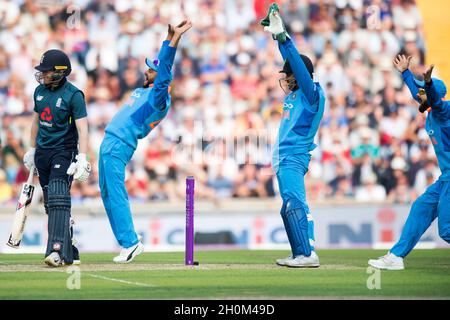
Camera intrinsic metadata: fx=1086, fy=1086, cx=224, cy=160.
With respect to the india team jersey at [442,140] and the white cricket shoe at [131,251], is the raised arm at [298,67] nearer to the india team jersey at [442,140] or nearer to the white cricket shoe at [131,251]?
the india team jersey at [442,140]

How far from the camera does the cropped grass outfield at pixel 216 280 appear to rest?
997 centimetres

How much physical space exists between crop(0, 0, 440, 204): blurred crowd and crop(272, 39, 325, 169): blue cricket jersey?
25.7ft

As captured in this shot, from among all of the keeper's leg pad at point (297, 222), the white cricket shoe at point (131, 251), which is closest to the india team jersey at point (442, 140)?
the keeper's leg pad at point (297, 222)

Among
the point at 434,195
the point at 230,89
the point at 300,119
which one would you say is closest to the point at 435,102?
the point at 434,195

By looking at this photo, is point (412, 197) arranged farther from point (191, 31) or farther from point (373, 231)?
point (191, 31)

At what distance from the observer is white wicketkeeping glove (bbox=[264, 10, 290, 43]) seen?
38.8ft

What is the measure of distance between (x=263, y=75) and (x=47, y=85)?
10769 millimetres

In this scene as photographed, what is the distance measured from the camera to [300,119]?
12.2m

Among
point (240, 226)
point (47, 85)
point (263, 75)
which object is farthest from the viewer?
point (263, 75)

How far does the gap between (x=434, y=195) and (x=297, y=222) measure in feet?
5.13

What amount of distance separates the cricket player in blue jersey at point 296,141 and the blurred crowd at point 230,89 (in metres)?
7.85

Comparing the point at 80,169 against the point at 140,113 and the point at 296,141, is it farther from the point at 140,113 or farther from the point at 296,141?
the point at 296,141
